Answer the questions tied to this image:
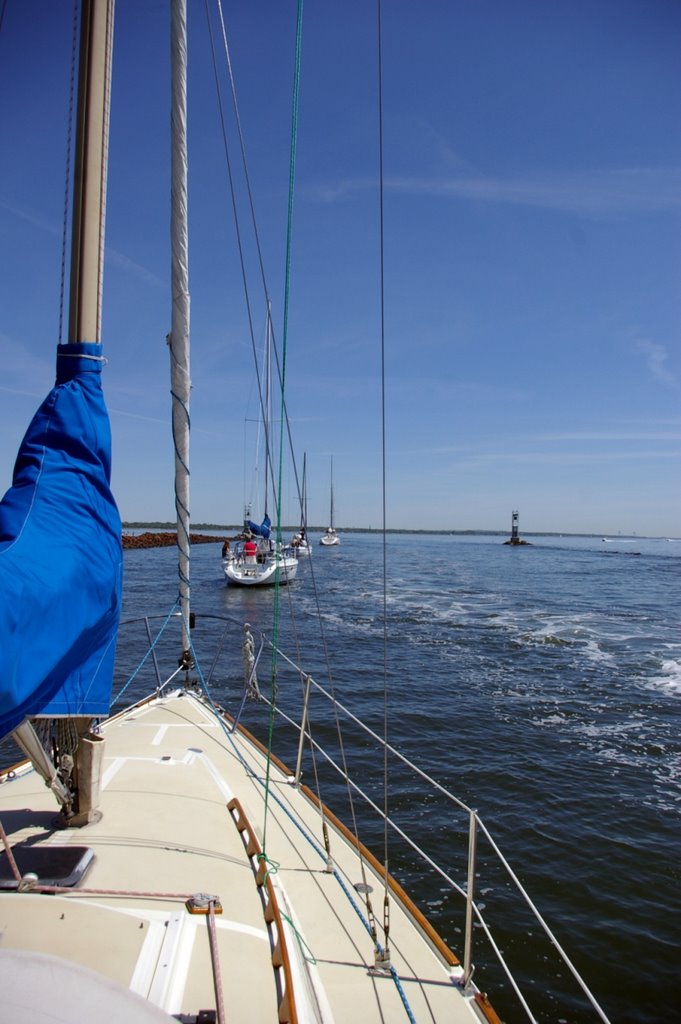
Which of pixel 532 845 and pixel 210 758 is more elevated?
pixel 210 758

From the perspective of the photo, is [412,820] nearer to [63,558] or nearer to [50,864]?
[50,864]

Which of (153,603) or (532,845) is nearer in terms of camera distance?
(532,845)

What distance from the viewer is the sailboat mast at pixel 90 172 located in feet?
11.0

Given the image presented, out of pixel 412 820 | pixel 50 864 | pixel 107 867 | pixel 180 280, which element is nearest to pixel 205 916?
pixel 107 867

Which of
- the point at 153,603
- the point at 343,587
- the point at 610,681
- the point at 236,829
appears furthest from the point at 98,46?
the point at 343,587

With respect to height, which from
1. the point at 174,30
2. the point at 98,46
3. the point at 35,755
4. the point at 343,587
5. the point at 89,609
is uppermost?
the point at 174,30

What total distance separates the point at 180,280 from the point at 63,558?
155 inches

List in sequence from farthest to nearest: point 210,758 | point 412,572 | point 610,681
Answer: point 412,572 < point 610,681 < point 210,758

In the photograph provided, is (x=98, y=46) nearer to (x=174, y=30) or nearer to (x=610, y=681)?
(x=174, y=30)

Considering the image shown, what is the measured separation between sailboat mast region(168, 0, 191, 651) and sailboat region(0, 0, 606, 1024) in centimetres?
217

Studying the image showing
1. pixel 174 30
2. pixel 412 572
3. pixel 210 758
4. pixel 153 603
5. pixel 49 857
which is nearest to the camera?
pixel 49 857

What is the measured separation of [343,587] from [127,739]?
32.8m

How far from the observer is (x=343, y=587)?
39188 millimetres

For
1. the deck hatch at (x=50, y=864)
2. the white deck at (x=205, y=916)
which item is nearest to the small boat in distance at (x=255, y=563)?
the white deck at (x=205, y=916)
